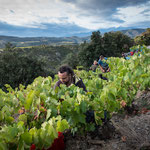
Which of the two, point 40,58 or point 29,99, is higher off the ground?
point 29,99

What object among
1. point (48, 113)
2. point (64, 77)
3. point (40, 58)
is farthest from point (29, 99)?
point (40, 58)

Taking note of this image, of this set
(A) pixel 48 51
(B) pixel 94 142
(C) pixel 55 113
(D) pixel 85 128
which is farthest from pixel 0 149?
(A) pixel 48 51

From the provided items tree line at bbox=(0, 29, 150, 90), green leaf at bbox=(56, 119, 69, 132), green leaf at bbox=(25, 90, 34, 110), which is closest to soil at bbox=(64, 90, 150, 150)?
green leaf at bbox=(25, 90, 34, 110)

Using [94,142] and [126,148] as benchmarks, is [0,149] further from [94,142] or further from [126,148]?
[126,148]

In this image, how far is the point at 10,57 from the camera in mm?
22594

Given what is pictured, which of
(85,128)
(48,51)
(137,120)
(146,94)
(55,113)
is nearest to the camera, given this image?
(55,113)

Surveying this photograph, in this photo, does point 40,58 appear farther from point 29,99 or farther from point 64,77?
point 29,99

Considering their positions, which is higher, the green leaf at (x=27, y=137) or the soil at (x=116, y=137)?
the green leaf at (x=27, y=137)

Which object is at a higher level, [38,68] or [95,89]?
[95,89]

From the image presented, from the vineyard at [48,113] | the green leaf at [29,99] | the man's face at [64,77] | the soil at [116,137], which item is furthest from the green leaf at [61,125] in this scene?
the man's face at [64,77]

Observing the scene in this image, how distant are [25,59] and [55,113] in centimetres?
2212

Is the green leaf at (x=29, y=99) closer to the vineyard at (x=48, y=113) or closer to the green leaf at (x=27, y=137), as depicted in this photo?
the vineyard at (x=48, y=113)

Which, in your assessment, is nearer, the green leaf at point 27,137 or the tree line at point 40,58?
the green leaf at point 27,137

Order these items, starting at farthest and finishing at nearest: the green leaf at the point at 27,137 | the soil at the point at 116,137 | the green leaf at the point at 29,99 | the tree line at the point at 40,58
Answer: the tree line at the point at 40,58 → the soil at the point at 116,137 → the green leaf at the point at 29,99 → the green leaf at the point at 27,137
